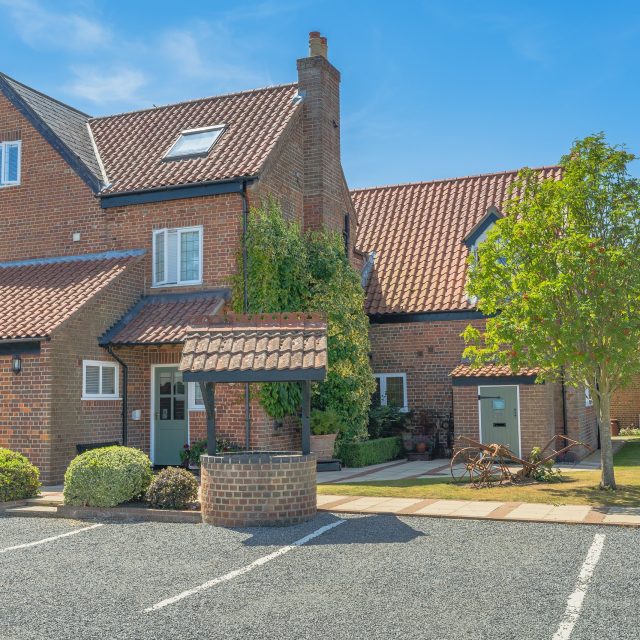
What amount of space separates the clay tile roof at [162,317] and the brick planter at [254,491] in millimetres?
6305

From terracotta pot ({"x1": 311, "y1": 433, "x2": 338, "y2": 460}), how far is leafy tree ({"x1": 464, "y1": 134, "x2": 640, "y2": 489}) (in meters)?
5.38

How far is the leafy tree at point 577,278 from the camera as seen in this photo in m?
13.6

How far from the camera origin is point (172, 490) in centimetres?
1220

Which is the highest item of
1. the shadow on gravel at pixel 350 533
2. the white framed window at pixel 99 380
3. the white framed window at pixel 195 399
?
the white framed window at pixel 99 380

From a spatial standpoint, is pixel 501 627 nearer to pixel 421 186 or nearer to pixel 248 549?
pixel 248 549

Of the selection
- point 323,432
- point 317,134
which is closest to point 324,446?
point 323,432

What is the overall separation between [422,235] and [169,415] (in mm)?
11523

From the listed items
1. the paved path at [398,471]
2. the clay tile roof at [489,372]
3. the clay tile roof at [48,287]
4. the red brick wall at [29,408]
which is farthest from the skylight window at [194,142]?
the clay tile roof at [489,372]

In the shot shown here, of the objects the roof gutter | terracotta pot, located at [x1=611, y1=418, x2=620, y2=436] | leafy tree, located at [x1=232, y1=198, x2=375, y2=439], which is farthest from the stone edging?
terracotta pot, located at [x1=611, y1=418, x2=620, y2=436]

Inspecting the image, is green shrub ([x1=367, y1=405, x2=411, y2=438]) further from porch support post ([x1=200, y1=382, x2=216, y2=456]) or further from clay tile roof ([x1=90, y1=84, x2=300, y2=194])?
porch support post ([x1=200, y1=382, x2=216, y2=456])

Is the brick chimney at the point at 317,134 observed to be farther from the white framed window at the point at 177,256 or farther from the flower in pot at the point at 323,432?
the flower in pot at the point at 323,432

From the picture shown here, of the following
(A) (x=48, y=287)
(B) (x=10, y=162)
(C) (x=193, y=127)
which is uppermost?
(C) (x=193, y=127)

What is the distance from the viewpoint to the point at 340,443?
19984 mm

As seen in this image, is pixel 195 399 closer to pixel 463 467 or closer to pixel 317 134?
pixel 463 467
